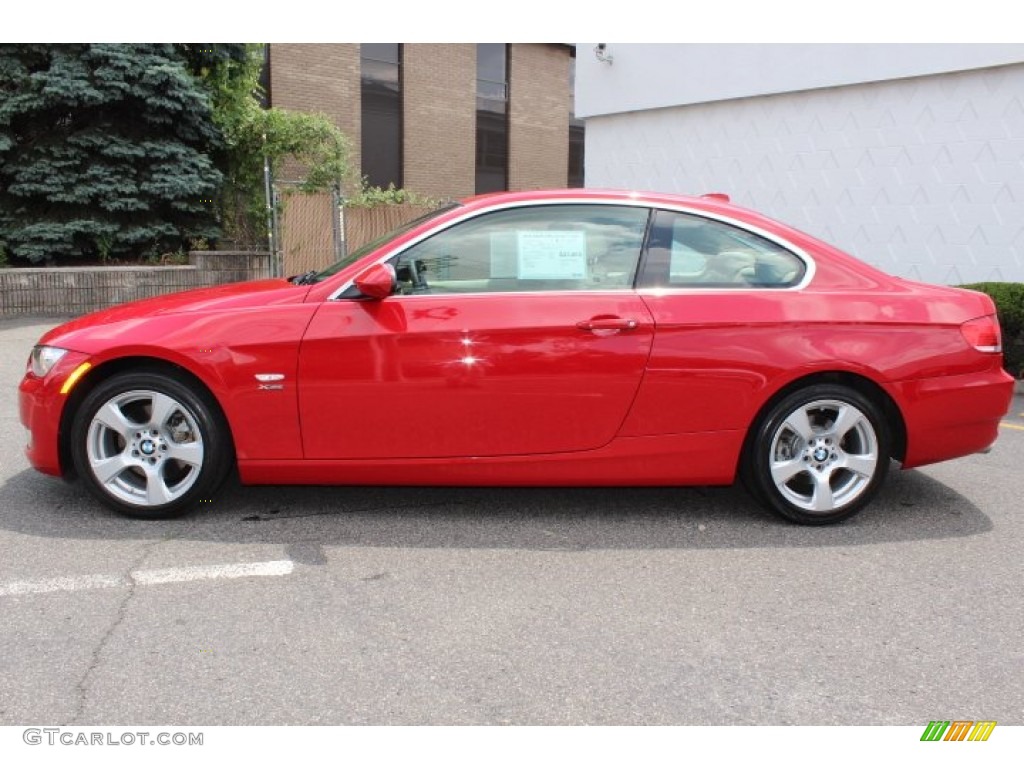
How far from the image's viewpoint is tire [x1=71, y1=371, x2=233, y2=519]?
4.11m

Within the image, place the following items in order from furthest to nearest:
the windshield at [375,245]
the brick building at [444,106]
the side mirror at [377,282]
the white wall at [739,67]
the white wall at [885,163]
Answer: the brick building at [444,106] < the white wall at [739,67] < the white wall at [885,163] < the windshield at [375,245] < the side mirror at [377,282]

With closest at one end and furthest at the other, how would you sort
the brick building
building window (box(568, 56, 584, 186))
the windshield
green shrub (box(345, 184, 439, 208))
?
1. the windshield
2. green shrub (box(345, 184, 439, 208))
3. the brick building
4. building window (box(568, 56, 584, 186))

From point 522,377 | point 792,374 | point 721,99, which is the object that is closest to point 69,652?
point 522,377

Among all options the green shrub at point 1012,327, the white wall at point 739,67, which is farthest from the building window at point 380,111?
the green shrub at point 1012,327

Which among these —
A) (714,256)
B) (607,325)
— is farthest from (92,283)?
(714,256)

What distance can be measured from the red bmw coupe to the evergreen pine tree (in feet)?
28.6

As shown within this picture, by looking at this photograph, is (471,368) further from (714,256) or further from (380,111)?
(380,111)

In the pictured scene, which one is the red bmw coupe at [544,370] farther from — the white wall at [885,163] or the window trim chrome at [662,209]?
the white wall at [885,163]

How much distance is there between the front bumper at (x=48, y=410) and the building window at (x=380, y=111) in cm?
1684

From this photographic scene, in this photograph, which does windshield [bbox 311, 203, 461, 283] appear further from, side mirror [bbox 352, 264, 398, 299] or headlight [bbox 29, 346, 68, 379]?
headlight [bbox 29, 346, 68, 379]

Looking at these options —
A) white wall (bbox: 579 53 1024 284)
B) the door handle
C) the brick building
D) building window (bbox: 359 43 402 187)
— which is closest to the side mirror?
the door handle

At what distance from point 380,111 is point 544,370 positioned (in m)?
18.1

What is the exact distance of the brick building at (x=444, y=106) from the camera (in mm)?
19109

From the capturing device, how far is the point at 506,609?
11.0 feet
